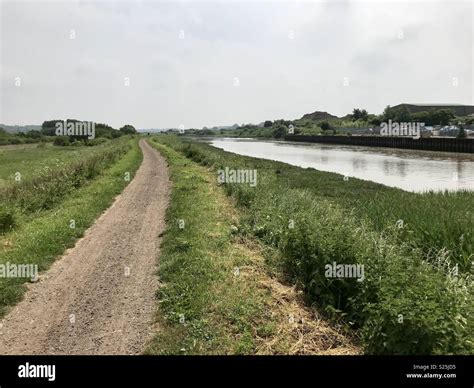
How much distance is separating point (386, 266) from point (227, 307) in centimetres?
261

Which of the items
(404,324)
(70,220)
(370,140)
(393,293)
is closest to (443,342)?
(404,324)

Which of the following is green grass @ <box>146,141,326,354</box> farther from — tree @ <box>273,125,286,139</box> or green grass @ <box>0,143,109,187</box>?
tree @ <box>273,125,286,139</box>

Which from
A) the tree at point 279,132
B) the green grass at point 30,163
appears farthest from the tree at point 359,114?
the green grass at point 30,163

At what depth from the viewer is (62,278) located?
26.8 feet

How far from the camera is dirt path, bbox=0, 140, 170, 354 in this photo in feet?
18.4

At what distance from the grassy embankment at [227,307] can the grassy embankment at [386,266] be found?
0.50m
